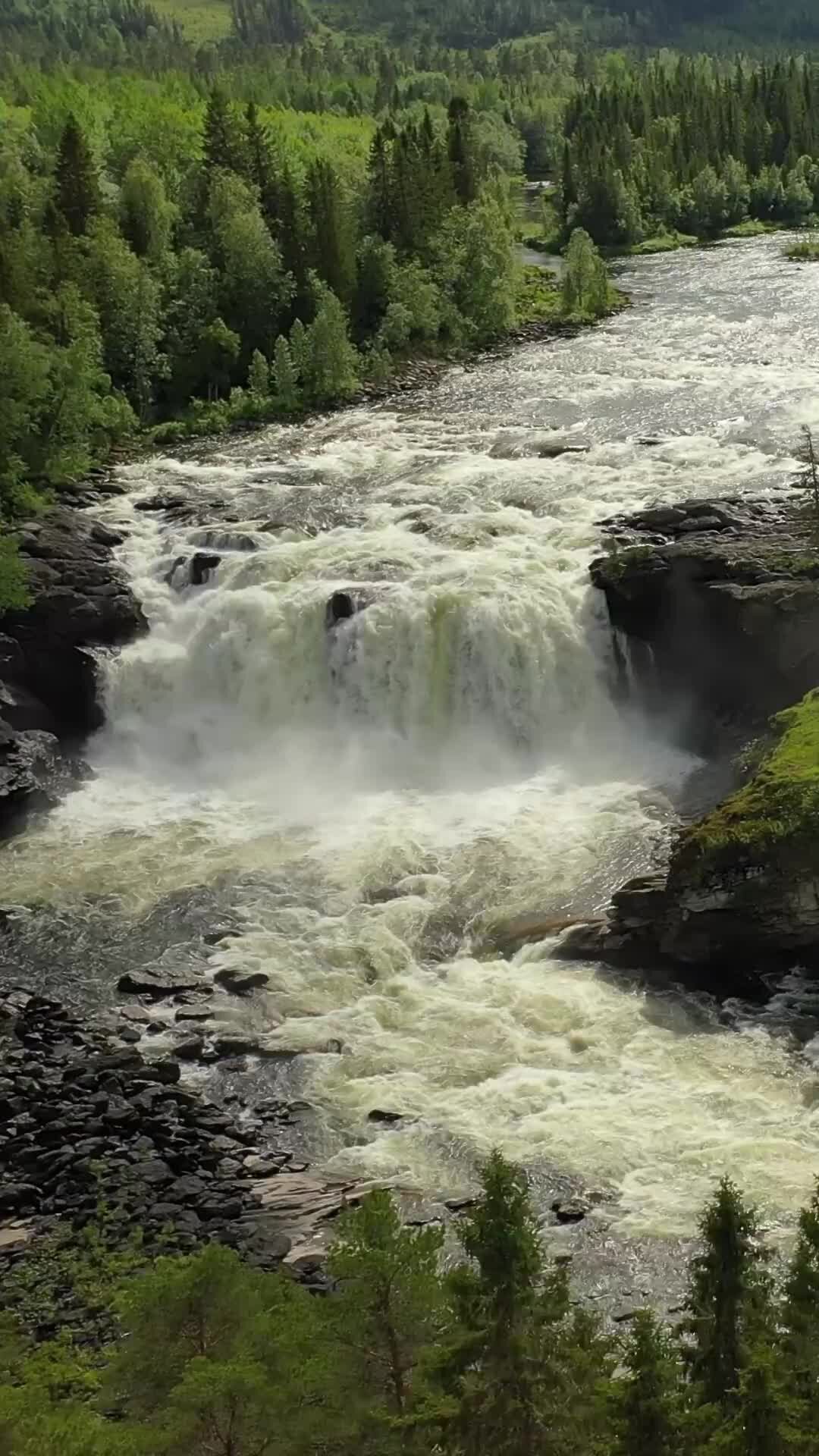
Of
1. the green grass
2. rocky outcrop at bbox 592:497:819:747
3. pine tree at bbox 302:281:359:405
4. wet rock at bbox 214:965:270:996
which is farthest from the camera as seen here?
pine tree at bbox 302:281:359:405

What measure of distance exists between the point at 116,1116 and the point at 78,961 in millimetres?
6117

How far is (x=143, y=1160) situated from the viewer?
23688 mm

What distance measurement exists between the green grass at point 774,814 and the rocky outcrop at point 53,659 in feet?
62.5

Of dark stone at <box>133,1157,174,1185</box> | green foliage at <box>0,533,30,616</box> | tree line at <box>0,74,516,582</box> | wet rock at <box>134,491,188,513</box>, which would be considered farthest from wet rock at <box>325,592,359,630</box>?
dark stone at <box>133,1157,174,1185</box>

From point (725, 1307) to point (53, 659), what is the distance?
108ft

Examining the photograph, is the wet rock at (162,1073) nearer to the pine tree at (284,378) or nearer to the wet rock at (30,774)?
the wet rock at (30,774)

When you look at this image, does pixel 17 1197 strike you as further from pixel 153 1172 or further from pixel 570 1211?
pixel 570 1211

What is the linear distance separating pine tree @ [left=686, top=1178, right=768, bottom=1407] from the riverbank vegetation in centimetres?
2

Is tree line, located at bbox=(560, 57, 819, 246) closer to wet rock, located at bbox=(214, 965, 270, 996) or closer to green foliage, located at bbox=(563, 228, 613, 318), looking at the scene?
green foliage, located at bbox=(563, 228, 613, 318)

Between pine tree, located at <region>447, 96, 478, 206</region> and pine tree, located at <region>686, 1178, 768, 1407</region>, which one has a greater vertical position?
pine tree, located at <region>447, 96, 478, 206</region>

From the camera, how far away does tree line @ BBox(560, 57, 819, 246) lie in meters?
122

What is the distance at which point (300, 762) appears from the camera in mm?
39500

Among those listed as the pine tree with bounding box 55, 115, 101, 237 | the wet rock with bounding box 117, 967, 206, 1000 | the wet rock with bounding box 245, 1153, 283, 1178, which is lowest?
the wet rock with bounding box 117, 967, 206, 1000

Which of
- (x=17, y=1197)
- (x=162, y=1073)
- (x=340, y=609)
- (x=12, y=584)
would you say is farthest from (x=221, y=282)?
(x=17, y=1197)
